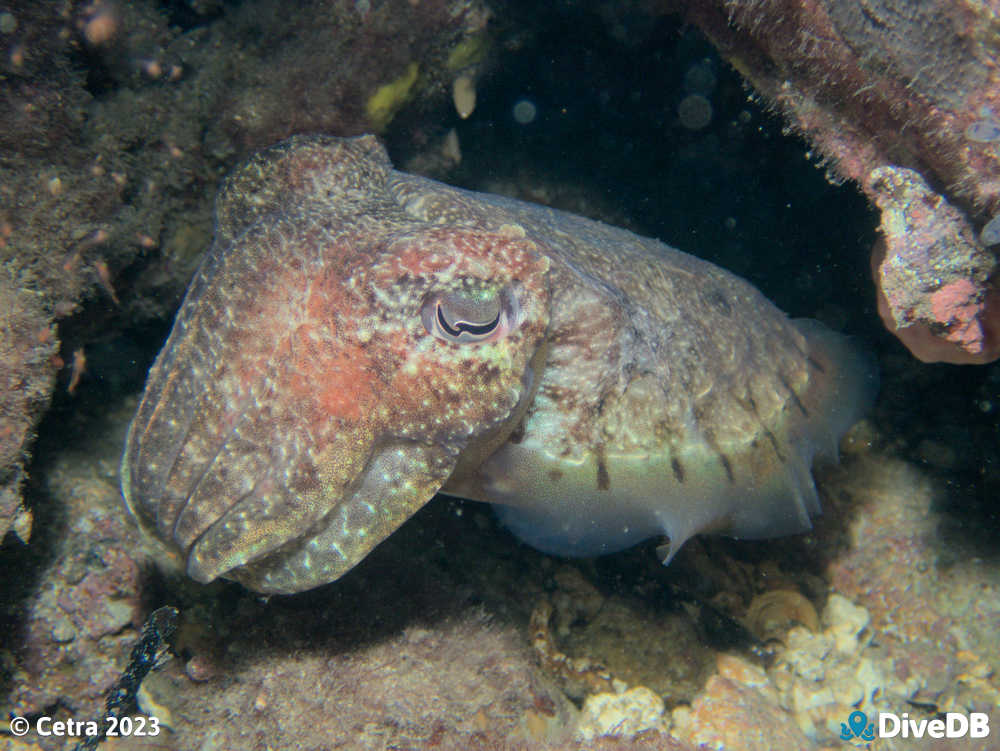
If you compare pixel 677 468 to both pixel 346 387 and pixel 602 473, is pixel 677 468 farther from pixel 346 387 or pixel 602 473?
pixel 346 387

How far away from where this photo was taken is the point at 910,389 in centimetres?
513

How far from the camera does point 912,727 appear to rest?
4.77 m

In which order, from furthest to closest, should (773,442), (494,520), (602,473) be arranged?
(494,520) → (773,442) → (602,473)

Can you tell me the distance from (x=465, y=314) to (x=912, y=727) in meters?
5.06

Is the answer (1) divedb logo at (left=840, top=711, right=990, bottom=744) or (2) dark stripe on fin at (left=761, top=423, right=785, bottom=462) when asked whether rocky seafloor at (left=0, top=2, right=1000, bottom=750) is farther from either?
(2) dark stripe on fin at (left=761, top=423, right=785, bottom=462)

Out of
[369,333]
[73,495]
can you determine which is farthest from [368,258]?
[73,495]

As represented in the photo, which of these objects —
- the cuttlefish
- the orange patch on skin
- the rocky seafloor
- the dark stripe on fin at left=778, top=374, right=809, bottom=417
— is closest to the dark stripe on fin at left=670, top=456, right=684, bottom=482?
the cuttlefish

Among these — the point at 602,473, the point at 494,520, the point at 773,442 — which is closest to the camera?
the point at 602,473

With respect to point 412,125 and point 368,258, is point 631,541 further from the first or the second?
point 412,125

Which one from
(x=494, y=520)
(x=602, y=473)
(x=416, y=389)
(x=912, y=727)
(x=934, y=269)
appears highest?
(x=934, y=269)

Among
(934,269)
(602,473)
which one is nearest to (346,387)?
(602,473)

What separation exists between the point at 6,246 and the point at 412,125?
280 cm

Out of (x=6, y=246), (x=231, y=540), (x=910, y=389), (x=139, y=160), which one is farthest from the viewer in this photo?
(x=910, y=389)

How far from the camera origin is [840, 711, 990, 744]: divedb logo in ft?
15.1
